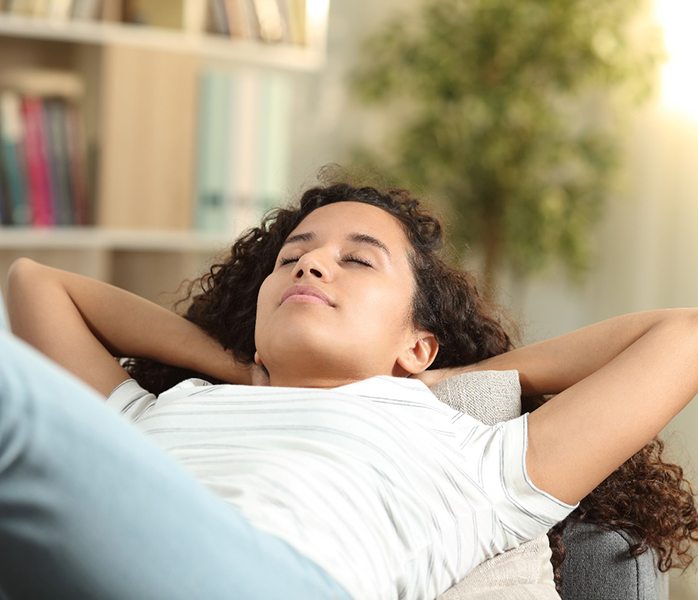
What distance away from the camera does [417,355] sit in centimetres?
159

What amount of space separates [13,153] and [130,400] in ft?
6.19

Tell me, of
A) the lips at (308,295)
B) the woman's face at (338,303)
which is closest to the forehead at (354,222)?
the woman's face at (338,303)

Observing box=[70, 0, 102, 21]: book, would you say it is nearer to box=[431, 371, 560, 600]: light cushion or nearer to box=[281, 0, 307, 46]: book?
box=[281, 0, 307, 46]: book

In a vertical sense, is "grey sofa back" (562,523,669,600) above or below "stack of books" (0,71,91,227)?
below

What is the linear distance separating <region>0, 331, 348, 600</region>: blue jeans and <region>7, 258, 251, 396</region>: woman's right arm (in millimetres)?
635

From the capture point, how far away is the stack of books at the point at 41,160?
3.24 m

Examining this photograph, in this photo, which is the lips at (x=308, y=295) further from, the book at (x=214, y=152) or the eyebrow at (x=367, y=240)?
the book at (x=214, y=152)

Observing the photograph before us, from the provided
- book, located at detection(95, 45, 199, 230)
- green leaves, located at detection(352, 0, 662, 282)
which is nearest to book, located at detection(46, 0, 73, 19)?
book, located at detection(95, 45, 199, 230)

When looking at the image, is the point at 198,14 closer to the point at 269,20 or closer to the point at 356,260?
the point at 269,20

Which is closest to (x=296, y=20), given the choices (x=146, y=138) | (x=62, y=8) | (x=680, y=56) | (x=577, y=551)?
(x=146, y=138)

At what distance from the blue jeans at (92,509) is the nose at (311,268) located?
51cm

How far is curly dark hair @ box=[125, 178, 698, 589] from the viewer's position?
1.51 m

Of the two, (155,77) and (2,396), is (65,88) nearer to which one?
(155,77)

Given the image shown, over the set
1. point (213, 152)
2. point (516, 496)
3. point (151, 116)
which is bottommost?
point (516, 496)
